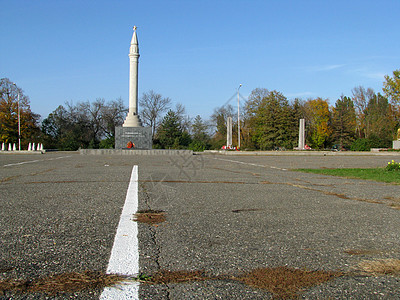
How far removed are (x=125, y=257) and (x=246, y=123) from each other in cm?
7047

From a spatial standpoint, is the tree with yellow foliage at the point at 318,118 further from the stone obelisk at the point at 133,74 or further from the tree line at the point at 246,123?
the stone obelisk at the point at 133,74

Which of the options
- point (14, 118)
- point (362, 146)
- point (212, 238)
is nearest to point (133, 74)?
point (14, 118)

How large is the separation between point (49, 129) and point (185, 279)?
76056 millimetres

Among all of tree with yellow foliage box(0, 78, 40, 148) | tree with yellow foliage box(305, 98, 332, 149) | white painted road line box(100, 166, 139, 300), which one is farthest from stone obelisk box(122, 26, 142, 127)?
white painted road line box(100, 166, 139, 300)

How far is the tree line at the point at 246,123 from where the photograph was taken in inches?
2261

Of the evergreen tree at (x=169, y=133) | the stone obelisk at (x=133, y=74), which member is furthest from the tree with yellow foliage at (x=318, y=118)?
the stone obelisk at (x=133, y=74)

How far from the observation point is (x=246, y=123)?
238 ft

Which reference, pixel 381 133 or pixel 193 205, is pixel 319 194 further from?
pixel 381 133

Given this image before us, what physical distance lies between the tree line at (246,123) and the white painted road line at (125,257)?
55.8 meters

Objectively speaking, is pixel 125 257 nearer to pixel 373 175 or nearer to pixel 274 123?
pixel 373 175

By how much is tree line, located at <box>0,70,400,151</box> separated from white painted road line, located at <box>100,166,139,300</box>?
55.8m

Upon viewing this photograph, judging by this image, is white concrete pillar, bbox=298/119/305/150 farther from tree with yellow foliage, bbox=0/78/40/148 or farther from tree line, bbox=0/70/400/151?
tree with yellow foliage, bbox=0/78/40/148

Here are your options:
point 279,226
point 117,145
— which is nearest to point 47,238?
point 279,226

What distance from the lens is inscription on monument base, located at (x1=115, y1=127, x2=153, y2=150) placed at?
4462 centimetres
